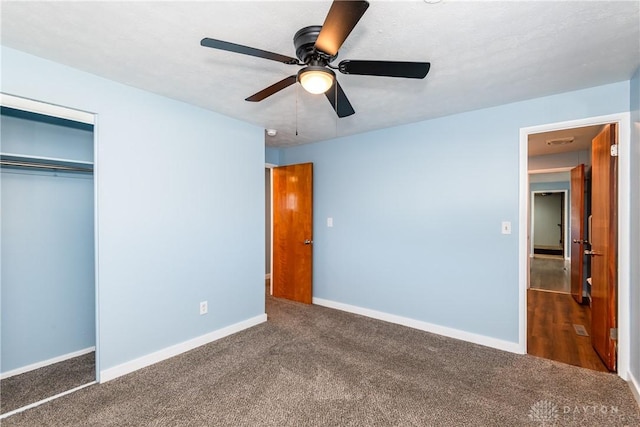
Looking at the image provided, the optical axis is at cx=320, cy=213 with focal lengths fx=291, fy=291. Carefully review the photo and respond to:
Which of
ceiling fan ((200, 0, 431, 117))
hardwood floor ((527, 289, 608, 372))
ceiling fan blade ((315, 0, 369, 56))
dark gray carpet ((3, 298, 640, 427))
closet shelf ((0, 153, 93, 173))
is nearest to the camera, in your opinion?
ceiling fan blade ((315, 0, 369, 56))

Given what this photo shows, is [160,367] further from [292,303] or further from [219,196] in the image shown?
[292,303]

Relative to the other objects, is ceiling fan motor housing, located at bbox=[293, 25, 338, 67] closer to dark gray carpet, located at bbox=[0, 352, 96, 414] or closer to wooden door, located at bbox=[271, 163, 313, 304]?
wooden door, located at bbox=[271, 163, 313, 304]

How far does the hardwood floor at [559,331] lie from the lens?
2.60 metres

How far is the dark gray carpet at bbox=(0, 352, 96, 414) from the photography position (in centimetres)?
202

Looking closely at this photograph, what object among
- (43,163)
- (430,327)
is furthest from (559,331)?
(43,163)

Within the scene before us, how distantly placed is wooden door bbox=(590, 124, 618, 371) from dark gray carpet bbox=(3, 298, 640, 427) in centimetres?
37

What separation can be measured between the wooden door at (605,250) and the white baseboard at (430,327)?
666 millimetres

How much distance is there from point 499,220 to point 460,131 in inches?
38.4

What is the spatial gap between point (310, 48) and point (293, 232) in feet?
9.82

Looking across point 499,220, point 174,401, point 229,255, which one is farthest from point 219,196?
point 499,220

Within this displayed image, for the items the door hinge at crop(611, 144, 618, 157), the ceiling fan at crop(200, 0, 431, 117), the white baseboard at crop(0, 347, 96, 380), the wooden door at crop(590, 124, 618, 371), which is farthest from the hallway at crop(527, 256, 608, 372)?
the white baseboard at crop(0, 347, 96, 380)

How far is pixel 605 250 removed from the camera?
2459 mm

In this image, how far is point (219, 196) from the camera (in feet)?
9.96

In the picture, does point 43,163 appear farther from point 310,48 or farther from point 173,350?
point 310,48
